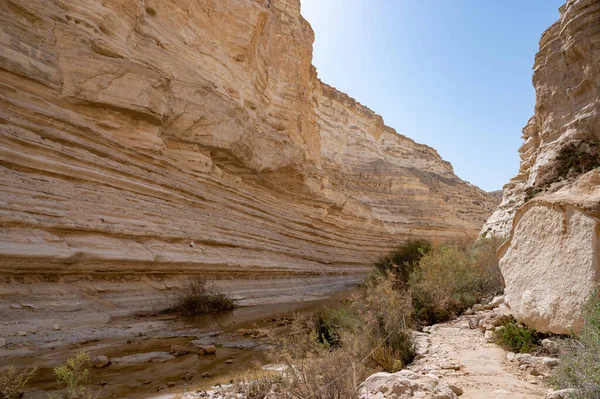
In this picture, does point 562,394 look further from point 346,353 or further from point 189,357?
point 189,357

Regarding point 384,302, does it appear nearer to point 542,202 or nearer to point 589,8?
point 542,202

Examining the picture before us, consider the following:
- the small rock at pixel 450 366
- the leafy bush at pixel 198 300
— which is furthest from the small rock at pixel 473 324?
the leafy bush at pixel 198 300

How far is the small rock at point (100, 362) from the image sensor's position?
14.9ft

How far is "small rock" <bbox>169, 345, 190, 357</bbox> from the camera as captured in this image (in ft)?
17.4

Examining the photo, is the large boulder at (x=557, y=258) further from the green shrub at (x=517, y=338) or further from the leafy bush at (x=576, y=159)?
the leafy bush at (x=576, y=159)

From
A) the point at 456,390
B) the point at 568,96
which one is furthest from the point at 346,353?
the point at 568,96

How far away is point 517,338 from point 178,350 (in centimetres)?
455

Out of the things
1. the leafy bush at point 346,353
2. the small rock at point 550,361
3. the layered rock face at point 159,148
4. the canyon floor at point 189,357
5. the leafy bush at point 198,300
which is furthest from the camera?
the leafy bush at point 198,300

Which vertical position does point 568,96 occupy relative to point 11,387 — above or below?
above

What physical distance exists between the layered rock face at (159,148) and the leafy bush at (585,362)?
750 centimetres

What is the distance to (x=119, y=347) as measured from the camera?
5.46 metres

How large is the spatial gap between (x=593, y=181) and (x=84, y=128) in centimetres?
1062

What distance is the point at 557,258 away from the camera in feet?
12.2

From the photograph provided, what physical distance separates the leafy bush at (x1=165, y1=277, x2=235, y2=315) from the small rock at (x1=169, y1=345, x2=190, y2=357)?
2914 millimetres
